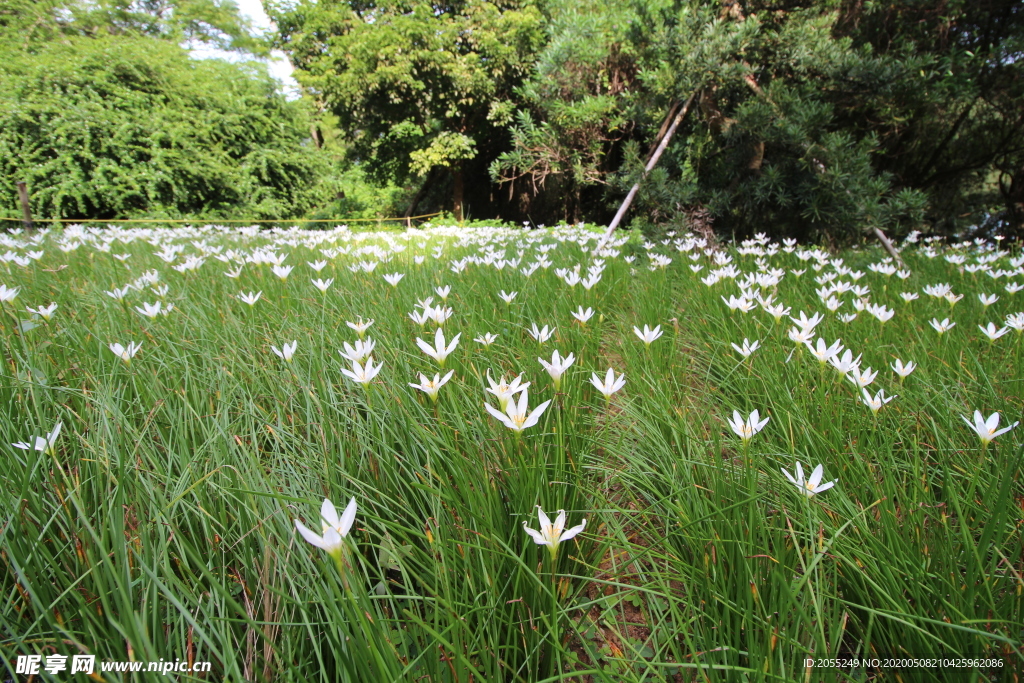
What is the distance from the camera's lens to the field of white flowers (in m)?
0.69

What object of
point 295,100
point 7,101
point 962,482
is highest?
point 295,100

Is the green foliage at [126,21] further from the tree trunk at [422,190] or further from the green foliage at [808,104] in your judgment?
the green foliage at [808,104]

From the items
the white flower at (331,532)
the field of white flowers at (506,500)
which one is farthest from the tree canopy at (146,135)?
the white flower at (331,532)

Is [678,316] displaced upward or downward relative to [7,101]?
downward

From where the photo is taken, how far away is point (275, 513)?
804mm

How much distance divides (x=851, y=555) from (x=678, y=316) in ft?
5.56

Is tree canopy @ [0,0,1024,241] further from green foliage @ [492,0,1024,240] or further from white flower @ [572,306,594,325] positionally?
white flower @ [572,306,594,325]

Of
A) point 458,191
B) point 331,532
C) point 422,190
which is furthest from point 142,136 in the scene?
point 331,532

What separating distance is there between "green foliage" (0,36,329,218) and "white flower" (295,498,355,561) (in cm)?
1160

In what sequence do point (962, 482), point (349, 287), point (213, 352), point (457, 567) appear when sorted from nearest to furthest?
point (457, 567) → point (962, 482) → point (213, 352) → point (349, 287)

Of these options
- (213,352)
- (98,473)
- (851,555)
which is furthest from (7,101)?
(851,555)

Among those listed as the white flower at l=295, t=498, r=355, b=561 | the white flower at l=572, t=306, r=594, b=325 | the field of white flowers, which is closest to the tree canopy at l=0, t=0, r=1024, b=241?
the field of white flowers

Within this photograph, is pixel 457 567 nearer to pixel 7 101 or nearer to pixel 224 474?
pixel 224 474

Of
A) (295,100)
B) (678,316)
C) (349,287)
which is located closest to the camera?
(678,316)
